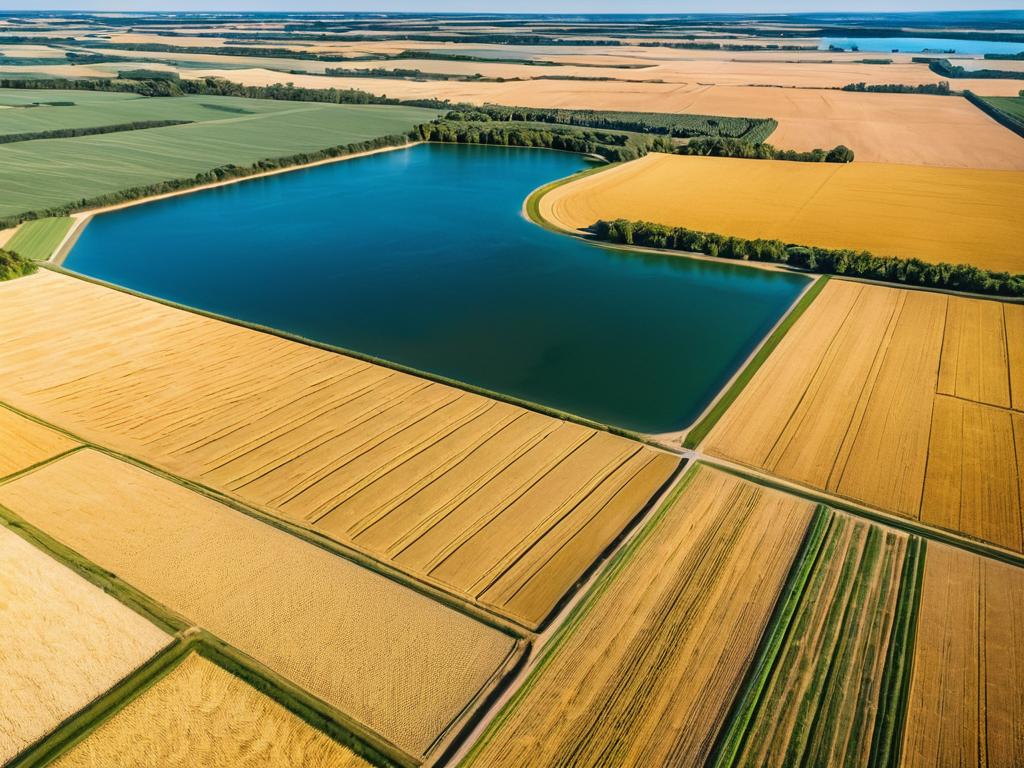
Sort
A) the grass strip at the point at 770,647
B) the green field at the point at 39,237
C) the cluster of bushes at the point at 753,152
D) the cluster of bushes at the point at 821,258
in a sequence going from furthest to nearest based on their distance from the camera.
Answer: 1. the cluster of bushes at the point at 753,152
2. the green field at the point at 39,237
3. the cluster of bushes at the point at 821,258
4. the grass strip at the point at 770,647

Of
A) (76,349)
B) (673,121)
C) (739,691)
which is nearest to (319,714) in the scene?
(739,691)

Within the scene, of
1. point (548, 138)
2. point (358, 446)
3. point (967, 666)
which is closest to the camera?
point (967, 666)

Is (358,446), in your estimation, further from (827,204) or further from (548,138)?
(548,138)

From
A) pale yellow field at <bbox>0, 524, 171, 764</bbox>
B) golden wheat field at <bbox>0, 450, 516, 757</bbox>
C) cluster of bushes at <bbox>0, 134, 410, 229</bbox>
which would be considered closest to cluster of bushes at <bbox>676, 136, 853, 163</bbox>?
cluster of bushes at <bbox>0, 134, 410, 229</bbox>

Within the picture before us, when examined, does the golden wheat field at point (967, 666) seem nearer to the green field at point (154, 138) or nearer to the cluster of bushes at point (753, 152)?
the cluster of bushes at point (753, 152)

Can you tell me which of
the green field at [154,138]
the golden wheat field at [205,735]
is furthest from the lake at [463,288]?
the golden wheat field at [205,735]

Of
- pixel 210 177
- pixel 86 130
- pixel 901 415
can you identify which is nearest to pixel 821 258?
pixel 901 415
